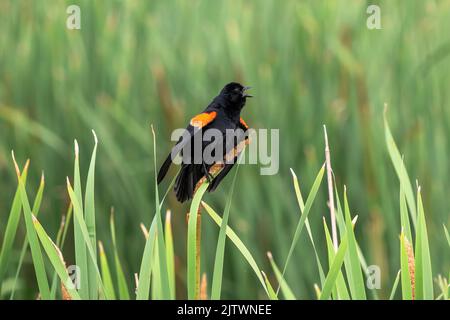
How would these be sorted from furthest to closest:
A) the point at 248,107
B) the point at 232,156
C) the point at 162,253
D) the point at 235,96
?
the point at 248,107
the point at 235,96
the point at 232,156
the point at 162,253

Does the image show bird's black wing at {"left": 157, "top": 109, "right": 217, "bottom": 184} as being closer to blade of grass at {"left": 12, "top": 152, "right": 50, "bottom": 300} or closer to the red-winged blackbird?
the red-winged blackbird

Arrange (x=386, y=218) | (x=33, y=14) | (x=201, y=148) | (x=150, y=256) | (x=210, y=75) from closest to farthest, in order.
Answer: (x=150, y=256)
(x=201, y=148)
(x=386, y=218)
(x=210, y=75)
(x=33, y=14)

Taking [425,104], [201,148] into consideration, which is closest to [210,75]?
[425,104]

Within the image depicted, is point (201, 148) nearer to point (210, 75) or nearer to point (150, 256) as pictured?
point (150, 256)

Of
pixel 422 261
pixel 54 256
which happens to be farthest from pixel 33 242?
pixel 422 261

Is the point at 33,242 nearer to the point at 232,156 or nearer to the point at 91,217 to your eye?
the point at 91,217
